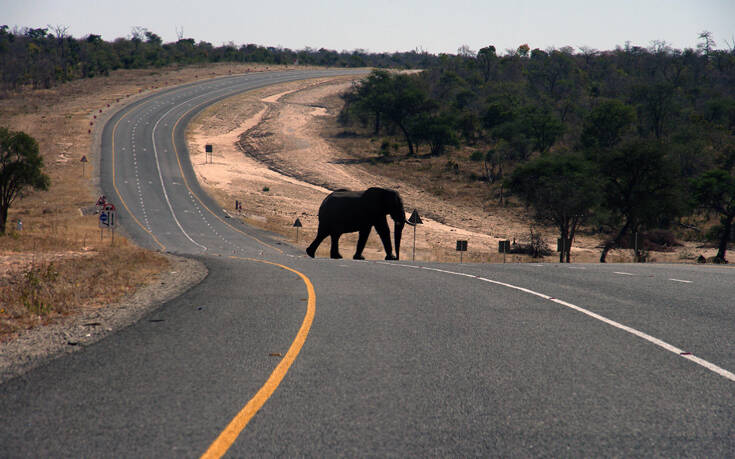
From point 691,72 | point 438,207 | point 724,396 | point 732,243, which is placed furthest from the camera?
point 691,72

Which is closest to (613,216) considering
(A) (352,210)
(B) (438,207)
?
(B) (438,207)

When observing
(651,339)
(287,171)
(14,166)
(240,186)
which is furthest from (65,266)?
(287,171)

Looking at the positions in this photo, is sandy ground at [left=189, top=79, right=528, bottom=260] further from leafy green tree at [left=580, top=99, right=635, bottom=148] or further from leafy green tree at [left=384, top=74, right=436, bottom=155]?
leafy green tree at [left=580, top=99, right=635, bottom=148]

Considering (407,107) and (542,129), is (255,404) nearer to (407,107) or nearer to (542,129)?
(542,129)

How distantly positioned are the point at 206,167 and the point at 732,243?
63835mm

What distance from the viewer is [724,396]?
501cm

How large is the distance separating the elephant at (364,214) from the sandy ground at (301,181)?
12.8 m

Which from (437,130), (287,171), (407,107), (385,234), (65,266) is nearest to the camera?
(65,266)

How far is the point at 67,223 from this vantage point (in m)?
48.3

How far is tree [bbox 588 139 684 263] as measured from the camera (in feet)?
153

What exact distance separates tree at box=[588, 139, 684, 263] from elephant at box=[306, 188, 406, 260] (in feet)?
80.6

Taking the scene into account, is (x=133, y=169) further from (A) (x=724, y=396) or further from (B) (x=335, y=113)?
(A) (x=724, y=396)

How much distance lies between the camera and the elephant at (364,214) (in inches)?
1132

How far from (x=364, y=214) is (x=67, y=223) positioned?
103 ft
